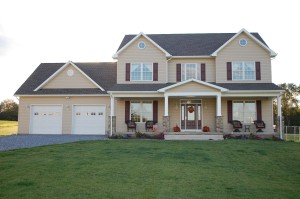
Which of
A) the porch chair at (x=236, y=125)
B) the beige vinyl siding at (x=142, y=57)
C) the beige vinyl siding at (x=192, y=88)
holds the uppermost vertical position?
the beige vinyl siding at (x=142, y=57)

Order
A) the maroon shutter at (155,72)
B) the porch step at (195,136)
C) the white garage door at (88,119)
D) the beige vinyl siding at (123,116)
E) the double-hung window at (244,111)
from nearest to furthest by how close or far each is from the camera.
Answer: the porch step at (195,136), the double-hung window at (244,111), the beige vinyl siding at (123,116), the maroon shutter at (155,72), the white garage door at (88,119)

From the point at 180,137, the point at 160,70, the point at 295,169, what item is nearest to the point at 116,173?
the point at 295,169

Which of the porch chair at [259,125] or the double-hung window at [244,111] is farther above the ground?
the double-hung window at [244,111]

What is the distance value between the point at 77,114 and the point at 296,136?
778 inches

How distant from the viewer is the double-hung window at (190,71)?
22781 millimetres

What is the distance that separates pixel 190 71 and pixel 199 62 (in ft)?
3.34

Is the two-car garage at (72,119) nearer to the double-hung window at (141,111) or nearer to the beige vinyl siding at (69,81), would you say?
the beige vinyl siding at (69,81)

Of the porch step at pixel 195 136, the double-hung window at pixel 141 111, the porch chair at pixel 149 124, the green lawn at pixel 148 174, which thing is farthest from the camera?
the double-hung window at pixel 141 111

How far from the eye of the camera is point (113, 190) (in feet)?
22.3

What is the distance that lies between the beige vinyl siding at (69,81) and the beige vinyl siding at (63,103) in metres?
1.11

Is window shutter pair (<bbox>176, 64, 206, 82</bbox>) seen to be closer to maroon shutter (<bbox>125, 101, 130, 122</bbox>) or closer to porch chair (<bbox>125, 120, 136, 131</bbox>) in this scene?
maroon shutter (<bbox>125, 101, 130, 122</bbox>)

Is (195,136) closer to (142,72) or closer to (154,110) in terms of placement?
(154,110)

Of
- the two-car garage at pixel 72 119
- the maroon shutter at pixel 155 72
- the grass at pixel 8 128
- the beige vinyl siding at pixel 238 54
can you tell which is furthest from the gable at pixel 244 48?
the grass at pixel 8 128

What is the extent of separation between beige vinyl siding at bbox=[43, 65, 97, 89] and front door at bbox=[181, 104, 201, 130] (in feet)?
25.2
